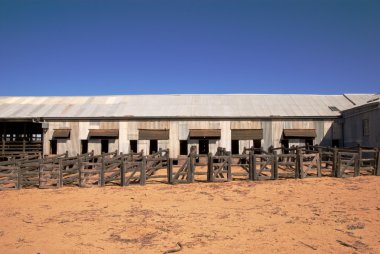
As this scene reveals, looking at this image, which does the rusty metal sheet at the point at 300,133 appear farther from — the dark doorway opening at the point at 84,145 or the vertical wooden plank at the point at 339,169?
the dark doorway opening at the point at 84,145

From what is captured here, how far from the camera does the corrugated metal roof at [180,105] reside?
25.6 meters

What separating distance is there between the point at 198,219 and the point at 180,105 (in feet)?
64.5

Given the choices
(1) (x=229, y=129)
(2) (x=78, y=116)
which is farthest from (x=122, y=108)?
(1) (x=229, y=129)

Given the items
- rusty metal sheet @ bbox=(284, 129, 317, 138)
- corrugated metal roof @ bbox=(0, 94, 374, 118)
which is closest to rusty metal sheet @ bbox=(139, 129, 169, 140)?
corrugated metal roof @ bbox=(0, 94, 374, 118)

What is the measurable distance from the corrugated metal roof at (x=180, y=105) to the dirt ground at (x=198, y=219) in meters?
13.0

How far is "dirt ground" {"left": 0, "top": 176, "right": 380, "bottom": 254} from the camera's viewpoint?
Result: 6.49 metres

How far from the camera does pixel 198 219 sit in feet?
27.6

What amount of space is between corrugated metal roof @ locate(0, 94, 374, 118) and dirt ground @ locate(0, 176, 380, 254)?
42.6 feet

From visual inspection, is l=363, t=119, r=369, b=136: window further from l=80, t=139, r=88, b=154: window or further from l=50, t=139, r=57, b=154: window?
l=50, t=139, r=57, b=154: window

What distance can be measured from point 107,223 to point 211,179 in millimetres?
6968

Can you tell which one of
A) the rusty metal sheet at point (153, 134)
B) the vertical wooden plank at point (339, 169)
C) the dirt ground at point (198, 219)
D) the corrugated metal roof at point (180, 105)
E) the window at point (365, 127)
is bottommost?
the dirt ground at point (198, 219)

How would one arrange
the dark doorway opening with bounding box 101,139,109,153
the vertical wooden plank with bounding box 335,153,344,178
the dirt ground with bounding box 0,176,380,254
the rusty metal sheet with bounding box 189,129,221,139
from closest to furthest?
the dirt ground with bounding box 0,176,380,254 → the vertical wooden plank with bounding box 335,153,344,178 → the rusty metal sheet with bounding box 189,129,221,139 → the dark doorway opening with bounding box 101,139,109,153

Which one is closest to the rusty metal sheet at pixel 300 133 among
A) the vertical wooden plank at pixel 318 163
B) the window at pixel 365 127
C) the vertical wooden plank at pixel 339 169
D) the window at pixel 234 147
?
the window at pixel 365 127

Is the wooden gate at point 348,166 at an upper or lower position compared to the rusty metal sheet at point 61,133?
lower
